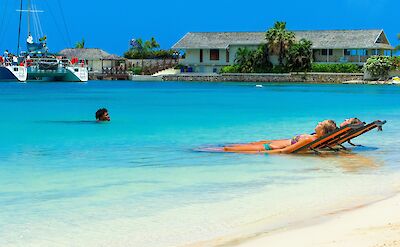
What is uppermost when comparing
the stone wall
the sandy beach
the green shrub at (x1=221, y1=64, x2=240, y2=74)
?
the green shrub at (x1=221, y1=64, x2=240, y2=74)

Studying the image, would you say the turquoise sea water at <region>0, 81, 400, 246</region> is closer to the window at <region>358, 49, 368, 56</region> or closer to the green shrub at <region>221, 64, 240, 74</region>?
the window at <region>358, 49, 368, 56</region>

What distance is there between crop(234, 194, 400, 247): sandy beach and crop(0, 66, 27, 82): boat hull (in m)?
101

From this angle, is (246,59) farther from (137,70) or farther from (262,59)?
(137,70)

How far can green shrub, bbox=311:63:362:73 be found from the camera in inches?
3371

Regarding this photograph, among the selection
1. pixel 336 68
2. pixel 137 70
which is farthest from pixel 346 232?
pixel 137 70

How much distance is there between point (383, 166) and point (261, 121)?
585 inches

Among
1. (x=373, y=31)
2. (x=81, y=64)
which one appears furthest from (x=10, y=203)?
(x=81, y=64)

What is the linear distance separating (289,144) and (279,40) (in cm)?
7273

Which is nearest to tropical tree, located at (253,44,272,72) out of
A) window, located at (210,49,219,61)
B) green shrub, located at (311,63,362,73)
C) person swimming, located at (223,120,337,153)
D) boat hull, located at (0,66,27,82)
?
green shrub, located at (311,63,362,73)

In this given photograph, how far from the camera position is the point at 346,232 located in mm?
7930

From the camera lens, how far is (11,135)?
23.3 m

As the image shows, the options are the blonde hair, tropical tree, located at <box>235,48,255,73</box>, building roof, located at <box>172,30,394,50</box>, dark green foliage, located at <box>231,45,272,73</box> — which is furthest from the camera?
tropical tree, located at <box>235,48,255,73</box>

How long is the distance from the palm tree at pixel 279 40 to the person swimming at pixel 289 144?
237 ft

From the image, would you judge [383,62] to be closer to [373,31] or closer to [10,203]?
[373,31]
